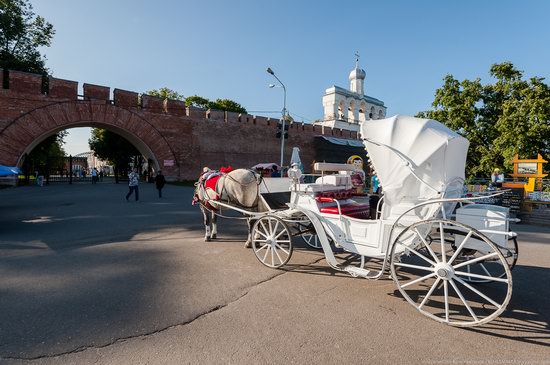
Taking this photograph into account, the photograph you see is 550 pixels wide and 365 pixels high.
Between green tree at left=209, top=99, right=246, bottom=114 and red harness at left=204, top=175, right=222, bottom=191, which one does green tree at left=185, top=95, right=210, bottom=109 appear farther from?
red harness at left=204, top=175, right=222, bottom=191

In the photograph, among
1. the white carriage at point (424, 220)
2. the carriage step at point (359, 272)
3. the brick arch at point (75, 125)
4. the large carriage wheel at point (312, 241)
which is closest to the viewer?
the white carriage at point (424, 220)

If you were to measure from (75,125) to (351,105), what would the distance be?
40.1 metres

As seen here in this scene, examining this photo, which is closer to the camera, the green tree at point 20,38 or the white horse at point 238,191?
the white horse at point 238,191

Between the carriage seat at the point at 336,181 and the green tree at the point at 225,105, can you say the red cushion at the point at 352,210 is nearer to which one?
the carriage seat at the point at 336,181

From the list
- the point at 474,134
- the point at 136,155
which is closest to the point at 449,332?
the point at 474,134

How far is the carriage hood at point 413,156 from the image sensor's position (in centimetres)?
352

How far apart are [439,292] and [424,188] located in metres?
1.44

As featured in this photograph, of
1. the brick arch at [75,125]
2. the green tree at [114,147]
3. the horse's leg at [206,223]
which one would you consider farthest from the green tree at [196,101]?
the horse's leg at [206,223]

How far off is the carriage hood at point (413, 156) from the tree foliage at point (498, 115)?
55.6 ft

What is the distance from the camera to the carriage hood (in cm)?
352

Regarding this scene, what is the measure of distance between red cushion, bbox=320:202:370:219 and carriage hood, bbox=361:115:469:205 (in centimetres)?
85

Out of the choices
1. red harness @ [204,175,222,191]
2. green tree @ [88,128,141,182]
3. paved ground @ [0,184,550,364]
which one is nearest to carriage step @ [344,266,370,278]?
paved ground @ [0,184,550,364]

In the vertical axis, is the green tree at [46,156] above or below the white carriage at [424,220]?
above

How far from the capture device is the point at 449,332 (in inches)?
119
